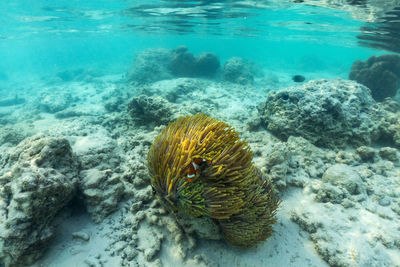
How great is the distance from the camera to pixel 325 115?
19.2ft

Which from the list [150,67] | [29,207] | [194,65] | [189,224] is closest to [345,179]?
[189,224]

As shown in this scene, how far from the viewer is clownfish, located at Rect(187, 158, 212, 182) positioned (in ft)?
7.80

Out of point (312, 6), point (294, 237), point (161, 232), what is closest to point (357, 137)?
point (294, 237)

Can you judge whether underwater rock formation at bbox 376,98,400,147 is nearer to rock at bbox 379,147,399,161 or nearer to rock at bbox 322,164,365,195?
rock at bbox 379,147,399,161

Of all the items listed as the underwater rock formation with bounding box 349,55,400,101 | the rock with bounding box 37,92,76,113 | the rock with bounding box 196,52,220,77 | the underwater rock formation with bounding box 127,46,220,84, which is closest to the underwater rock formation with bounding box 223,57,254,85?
the rock with bounding box 196,52,220,77

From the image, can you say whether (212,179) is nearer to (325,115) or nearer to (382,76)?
(325,115)

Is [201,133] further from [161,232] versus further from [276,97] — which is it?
[276,97]

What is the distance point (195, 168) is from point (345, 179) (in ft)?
12.6

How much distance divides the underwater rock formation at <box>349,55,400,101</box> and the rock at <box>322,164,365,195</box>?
12323 mm

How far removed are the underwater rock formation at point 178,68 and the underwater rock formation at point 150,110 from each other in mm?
12322

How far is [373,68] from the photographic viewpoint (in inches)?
536

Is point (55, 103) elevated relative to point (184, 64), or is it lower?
lower

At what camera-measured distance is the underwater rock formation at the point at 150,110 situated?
6918mm

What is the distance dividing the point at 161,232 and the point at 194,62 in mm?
18434
